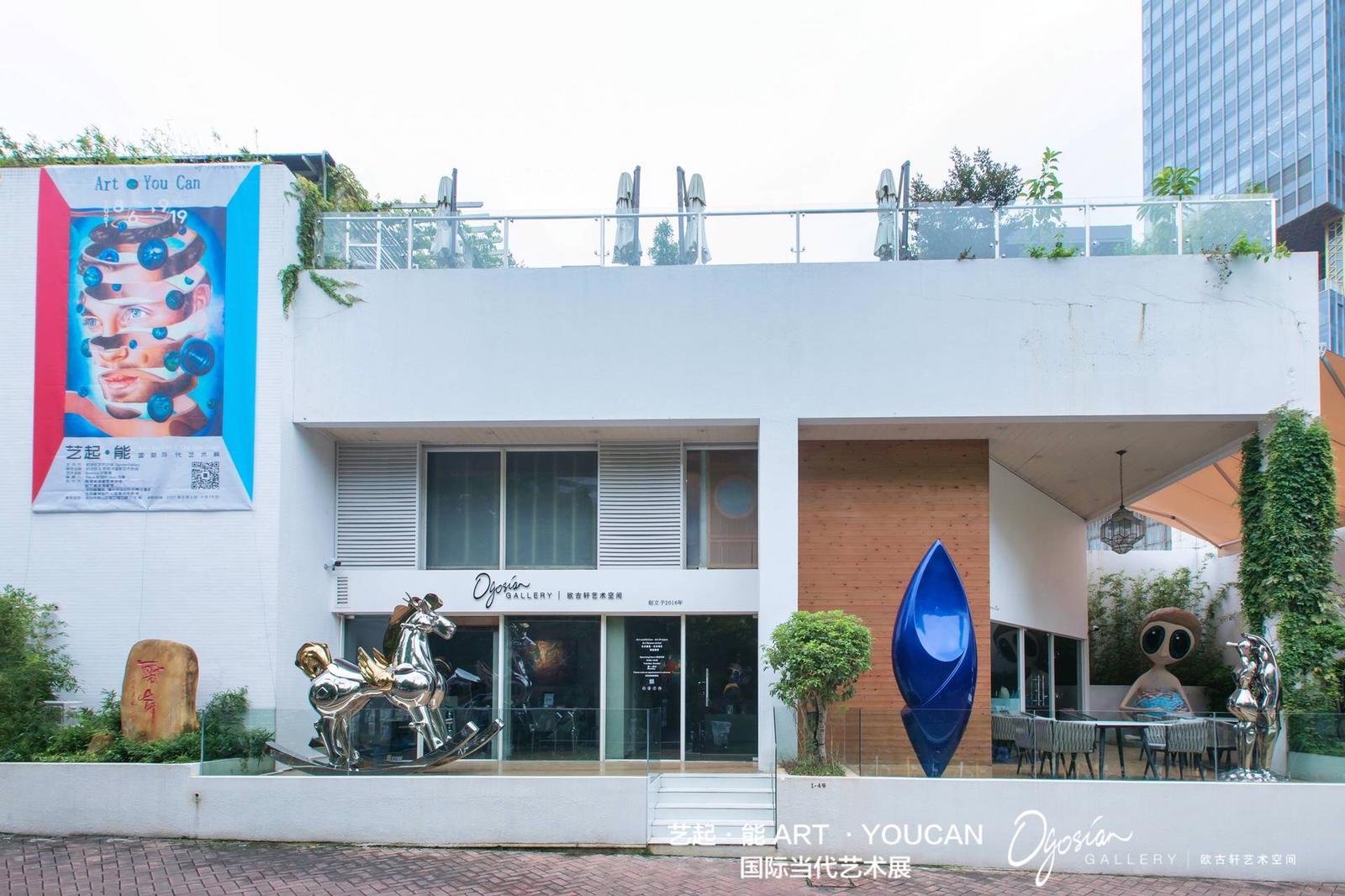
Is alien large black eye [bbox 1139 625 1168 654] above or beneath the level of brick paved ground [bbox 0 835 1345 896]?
above

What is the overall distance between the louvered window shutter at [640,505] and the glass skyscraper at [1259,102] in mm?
64671

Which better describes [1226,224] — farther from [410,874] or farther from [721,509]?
[410,874]

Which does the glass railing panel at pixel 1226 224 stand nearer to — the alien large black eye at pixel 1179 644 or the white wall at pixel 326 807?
the alien large black eye at pixel 1179 644

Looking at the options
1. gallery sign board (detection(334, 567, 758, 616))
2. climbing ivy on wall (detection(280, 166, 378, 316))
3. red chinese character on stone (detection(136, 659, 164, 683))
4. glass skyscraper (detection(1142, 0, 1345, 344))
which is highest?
glass skyscraper (detection(1142, 0, 1345, 344))

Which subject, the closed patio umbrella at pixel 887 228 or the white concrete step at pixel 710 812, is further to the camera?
the closed patio umbrella at pixel 887 228

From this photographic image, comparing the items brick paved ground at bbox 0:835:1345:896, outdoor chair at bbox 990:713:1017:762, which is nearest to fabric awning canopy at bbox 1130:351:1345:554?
outdoor chair at bbox 990:713:1017:762

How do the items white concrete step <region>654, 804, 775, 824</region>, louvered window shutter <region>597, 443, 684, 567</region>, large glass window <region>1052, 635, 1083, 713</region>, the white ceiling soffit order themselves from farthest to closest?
1. large glass window <region>1052, 635, 1083, 713</region>
2. louvered window shutter <region>597, 443, 684, 567</region>
3. the white ceiling soffit
4. white concrete step <region>654, 804, 775, 824</region>

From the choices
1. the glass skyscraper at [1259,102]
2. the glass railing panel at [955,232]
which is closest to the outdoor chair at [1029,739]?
the glass railing panel at [955,232]

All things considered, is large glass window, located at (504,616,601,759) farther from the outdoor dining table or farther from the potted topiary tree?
the outdoor dining table

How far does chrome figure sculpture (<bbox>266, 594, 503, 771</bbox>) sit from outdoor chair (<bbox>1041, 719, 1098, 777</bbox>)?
5.99 metres

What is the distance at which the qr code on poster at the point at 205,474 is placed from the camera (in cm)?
1362

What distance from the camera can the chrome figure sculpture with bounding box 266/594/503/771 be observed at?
1227 cm

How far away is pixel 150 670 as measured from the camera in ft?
41.7

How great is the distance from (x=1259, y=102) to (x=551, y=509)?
88.2m
